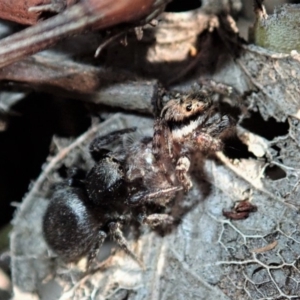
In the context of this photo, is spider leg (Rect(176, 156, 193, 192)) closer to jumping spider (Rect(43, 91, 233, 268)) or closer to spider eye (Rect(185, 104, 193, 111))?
jumping spider (Rect(43, 91, 233, 268))

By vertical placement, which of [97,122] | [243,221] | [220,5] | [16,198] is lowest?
[16,198]

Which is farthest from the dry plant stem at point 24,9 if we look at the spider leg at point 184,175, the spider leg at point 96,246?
the spider leg at point 96,246

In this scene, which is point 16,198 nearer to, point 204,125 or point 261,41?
point 204,125

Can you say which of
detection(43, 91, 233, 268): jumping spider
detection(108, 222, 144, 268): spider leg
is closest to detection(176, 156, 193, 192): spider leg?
detection(43, 91, 233, 268): jumping spider

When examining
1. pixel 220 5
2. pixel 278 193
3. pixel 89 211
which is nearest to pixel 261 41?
A: pixel 220 5

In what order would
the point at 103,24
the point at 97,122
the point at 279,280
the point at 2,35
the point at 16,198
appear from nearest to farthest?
the point at 103,24
the point at 279,280
the point at 2,35
the point at 97,122
the point at 16,198

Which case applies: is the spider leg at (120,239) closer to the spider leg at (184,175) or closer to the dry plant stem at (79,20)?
the spider leg at (184,175)

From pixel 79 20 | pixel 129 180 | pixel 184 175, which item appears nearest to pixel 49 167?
pixel 129 180
